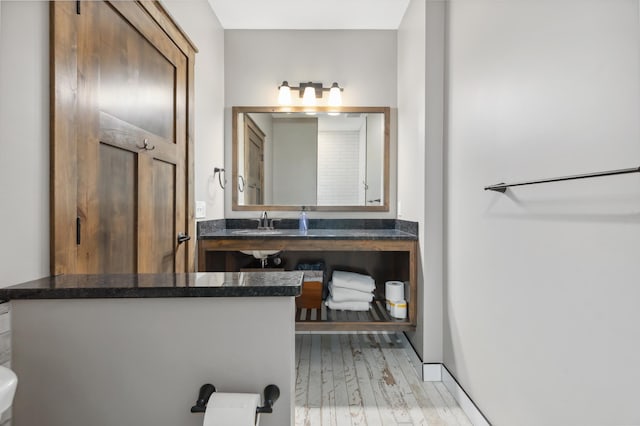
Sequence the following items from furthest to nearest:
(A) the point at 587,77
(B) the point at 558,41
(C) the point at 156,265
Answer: (C) the point at 156,265 → (B) the point at 558,41 → (A) the point at 587,77

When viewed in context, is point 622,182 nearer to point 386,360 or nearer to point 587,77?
point 587,77

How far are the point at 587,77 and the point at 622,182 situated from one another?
1.03ft

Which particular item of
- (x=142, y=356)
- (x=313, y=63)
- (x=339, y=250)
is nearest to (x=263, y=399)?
(x=142, y=356)

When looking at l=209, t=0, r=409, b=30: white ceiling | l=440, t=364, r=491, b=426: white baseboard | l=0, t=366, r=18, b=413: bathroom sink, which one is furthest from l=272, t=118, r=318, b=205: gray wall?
l=0, t=366, r=18, b=413: bathroom sink

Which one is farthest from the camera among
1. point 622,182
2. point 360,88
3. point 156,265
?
point 360,88

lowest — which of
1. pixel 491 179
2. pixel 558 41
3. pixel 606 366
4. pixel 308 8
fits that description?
pixel 606 366

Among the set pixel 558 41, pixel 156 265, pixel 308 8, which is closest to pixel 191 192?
pixel 156 265

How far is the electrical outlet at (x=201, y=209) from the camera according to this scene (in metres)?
2.30

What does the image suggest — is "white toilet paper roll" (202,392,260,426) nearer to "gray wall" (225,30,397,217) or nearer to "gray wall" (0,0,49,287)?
"gray wall" (0,0,49,287)

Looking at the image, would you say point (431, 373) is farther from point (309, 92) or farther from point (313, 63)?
point (313, 63)

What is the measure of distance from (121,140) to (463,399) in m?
2.01

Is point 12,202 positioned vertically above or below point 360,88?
below

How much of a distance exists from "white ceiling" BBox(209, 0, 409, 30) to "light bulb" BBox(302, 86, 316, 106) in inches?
19.1

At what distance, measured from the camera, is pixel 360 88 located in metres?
2.89
